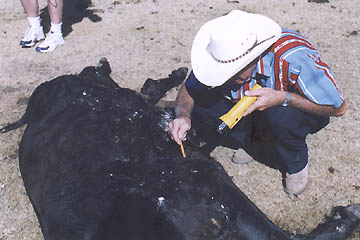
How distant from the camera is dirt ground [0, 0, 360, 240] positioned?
8.38ft

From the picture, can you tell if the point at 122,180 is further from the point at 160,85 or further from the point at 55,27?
the point at 55,27

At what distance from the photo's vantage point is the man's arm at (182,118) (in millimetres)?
2264

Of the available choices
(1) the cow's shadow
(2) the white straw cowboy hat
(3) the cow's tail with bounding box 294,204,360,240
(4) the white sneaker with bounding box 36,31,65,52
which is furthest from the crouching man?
(1) the cow's shadow

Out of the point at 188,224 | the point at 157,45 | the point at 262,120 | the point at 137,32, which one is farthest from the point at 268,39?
the point at 137,32

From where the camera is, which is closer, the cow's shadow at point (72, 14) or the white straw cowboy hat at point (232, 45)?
the white straw cowboy hat at point (232, 45)

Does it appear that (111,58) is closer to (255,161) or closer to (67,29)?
(67,29)

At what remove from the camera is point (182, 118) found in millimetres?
2363

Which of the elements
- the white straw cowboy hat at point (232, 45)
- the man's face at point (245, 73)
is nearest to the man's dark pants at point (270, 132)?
the man's face at point (245, 73)

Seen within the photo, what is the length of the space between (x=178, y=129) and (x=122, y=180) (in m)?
0.51

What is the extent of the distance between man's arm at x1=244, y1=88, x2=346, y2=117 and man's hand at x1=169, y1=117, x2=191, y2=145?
1.25 ft

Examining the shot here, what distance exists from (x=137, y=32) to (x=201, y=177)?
302 centimetres

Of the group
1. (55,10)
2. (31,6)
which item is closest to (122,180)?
(55,10)

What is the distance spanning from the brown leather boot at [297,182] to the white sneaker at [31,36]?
3.30 metres

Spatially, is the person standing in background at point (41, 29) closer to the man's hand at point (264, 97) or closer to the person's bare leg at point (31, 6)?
the person's bare leg at point (31, 6)
